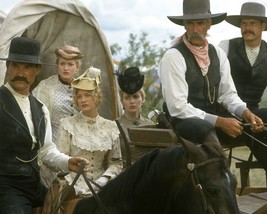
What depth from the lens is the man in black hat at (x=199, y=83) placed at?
17.0 feet

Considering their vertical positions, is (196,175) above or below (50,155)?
above

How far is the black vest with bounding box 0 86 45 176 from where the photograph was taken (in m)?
4.62

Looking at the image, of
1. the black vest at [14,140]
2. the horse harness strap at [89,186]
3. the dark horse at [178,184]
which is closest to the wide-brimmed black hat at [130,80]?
the black vest at [14,140]

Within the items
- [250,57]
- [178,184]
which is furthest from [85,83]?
[178,184]

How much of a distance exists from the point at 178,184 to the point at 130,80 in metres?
2.52

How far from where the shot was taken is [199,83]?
5.44 metres

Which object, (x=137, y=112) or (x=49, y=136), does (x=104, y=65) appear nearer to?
(x=137, y=112)

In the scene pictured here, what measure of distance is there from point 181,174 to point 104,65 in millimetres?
3538

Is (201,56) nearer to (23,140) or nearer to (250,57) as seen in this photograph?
(250,57)

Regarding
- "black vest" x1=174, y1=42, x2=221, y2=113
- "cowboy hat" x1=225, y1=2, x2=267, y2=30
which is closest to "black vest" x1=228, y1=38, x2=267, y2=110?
"cowboy hat" x1=225, y1=2, x2=267, y2=30

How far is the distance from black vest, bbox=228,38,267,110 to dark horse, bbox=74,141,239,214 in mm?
2276

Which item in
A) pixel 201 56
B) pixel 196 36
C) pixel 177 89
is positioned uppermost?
pixel 196 36

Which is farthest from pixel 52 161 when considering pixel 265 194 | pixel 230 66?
pixel 230 66

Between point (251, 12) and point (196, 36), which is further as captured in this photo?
point (251, 12)
